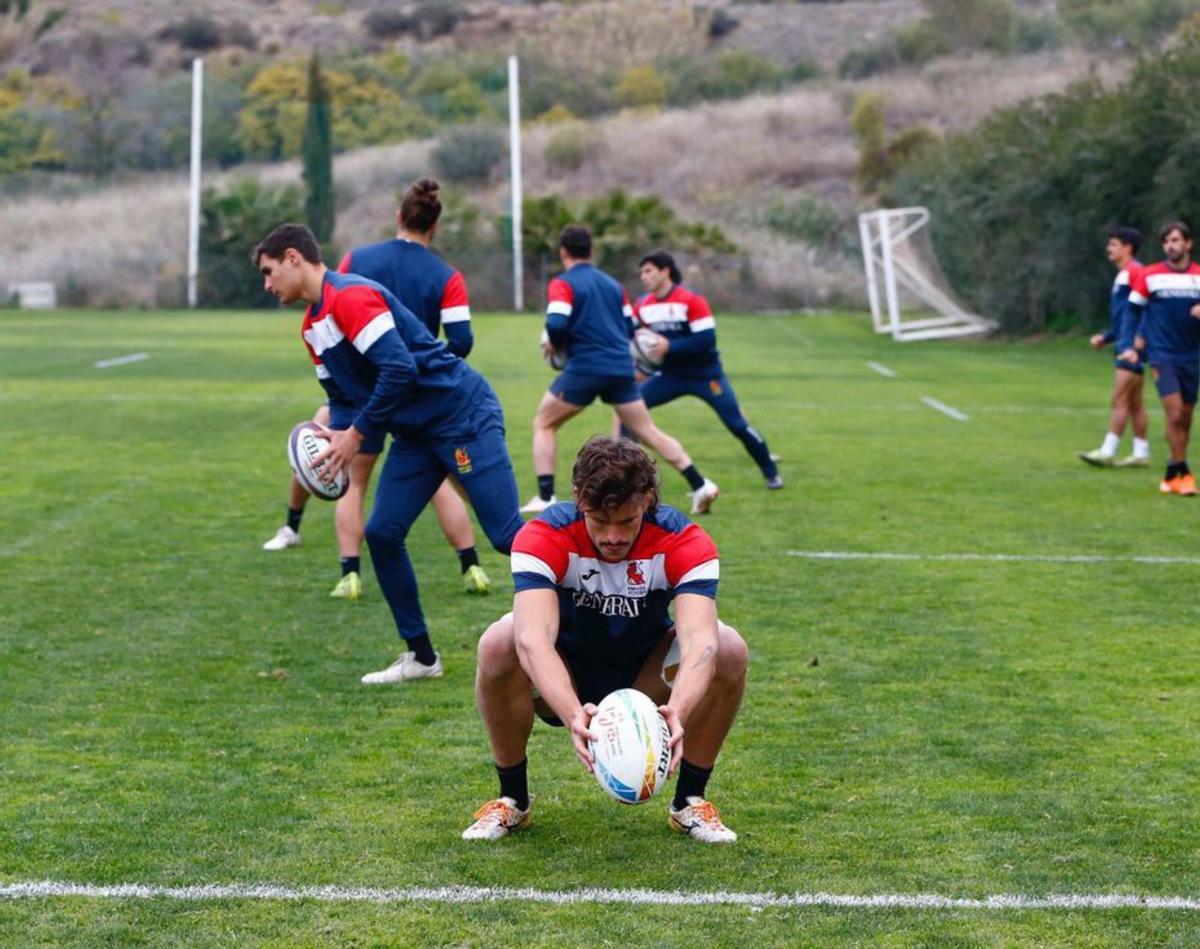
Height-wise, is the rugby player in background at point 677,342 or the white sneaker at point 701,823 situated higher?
the rugby player in background at point 677,342

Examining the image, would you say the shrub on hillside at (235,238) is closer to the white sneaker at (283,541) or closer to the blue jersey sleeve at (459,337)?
the white sneaker at (283,541)

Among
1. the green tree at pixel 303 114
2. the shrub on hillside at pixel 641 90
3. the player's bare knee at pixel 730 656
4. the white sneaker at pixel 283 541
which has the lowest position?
the white sneaker at pixel 283 541

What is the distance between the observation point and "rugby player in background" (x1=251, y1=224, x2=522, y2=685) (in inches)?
287

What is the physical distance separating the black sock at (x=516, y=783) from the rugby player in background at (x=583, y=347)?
22.1 ft

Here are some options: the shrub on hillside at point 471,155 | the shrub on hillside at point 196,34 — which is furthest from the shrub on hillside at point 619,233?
the shrub on hillside at point 196,34

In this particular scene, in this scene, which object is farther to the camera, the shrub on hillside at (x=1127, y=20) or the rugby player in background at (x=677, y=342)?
the shrub on hillside at (x=1127, y=20)

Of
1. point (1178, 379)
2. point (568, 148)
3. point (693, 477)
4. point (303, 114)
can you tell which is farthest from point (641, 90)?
point (693, 477)

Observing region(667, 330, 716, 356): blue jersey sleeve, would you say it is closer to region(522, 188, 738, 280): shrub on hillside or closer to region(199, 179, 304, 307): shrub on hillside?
region(522, 188, 738, 280): shrub on hillside

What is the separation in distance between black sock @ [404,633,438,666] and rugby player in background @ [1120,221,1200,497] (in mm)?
8302

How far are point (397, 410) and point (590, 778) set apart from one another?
1969mm

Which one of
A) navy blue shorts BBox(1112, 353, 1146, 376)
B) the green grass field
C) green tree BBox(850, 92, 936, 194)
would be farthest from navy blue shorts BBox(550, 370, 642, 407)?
green tree BBox(850, 92, 936, 194)

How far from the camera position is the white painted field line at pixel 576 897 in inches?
203

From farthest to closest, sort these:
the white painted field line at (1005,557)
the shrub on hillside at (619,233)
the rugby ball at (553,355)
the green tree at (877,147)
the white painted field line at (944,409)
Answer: the green tree at (877,147)
the shrub on hillside at (619,233)
the white painted field line at (944,409)
the rugby ball at (553,355)
the white painted field line at (1005,557)

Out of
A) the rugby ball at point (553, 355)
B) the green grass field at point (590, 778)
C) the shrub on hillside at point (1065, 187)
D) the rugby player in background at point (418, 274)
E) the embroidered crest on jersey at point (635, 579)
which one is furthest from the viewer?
the shrub on hillside at point (1065, 187)
